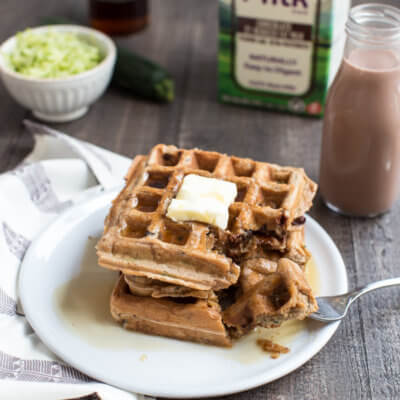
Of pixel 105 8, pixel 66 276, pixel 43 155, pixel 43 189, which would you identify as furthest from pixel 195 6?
pixel 66 276

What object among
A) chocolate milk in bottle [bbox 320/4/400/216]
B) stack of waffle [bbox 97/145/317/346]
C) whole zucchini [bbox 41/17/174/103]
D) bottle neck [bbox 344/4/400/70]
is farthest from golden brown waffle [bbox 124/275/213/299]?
whole zucchini [bbox 41/17/174/103]

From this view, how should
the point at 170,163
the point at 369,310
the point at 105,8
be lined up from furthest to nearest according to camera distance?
1. the point at 105,8
2. the point at 170,163
3. the point at 369,310

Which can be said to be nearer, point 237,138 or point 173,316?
point 173,316

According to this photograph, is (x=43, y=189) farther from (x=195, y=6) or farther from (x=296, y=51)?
(x=195, y=6)

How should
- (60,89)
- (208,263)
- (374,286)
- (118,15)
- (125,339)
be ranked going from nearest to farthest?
(208,263) → (125,339) → (374,286) → (60,89) → (118,15)

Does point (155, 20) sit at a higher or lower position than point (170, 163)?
lower

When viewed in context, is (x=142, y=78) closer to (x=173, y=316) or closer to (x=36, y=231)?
(x=36, y=231)

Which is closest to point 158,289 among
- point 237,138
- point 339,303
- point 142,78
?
point 339,303
